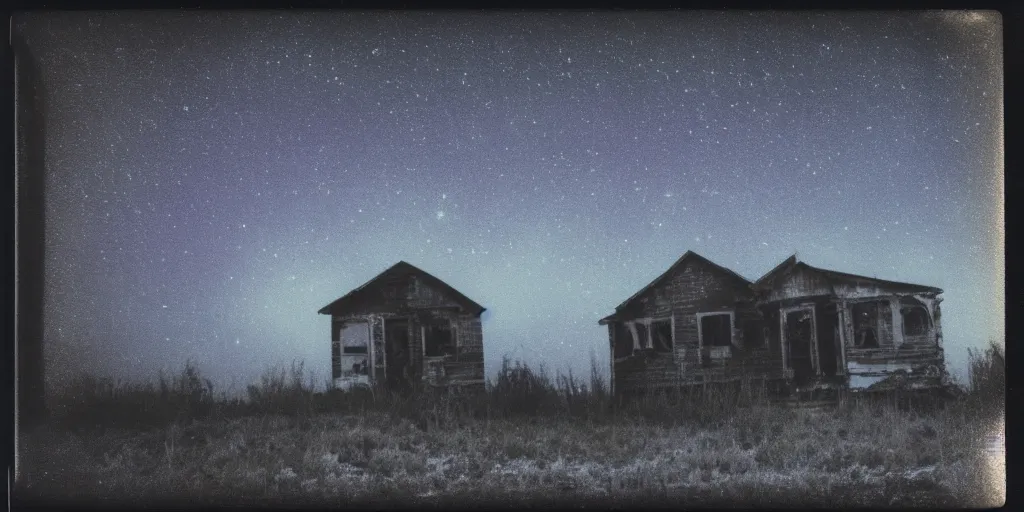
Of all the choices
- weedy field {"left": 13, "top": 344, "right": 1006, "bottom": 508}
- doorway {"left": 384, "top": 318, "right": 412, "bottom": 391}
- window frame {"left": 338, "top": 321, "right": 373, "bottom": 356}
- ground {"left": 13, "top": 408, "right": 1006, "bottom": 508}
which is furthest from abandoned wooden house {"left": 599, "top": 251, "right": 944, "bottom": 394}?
window frame {"left": 338, "top": 321, "right": 373, "bottom": 356}

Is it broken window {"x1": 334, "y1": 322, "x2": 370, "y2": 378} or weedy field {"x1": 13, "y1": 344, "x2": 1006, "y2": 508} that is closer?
weedy field {"x1": 13, "y1": 344, "x2": 1006, "y2": 508}

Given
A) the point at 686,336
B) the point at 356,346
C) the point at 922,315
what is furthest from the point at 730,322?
the point at 356,346

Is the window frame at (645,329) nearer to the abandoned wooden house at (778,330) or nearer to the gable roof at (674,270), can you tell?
the abandoned wooden house at (778,330)

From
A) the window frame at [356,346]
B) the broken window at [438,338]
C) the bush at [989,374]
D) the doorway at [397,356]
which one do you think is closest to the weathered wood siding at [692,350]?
the broken window at [438,338]

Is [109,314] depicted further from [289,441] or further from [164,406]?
[289,441]

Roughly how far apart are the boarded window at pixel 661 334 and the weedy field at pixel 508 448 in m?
0.40

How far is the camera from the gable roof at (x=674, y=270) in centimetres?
677

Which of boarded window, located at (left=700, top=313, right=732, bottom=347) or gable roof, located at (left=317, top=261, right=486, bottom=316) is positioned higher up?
gable roof, located at (left=317, top=261, right=486, bottom=316)

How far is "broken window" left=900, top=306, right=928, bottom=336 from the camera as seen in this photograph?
22.1 ft

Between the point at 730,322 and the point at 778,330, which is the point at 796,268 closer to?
the point at 778,330

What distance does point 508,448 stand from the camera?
6875 millimetres

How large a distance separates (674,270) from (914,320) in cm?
174

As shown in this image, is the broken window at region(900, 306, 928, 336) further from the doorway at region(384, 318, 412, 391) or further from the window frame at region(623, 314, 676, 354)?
the doorway at region(384, 318, 412, 391)

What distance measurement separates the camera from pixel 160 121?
6984 millimetres
